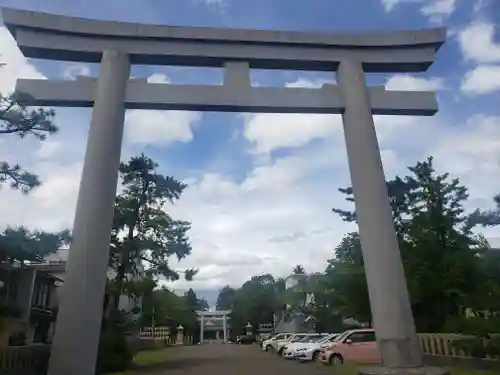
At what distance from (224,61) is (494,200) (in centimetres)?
802

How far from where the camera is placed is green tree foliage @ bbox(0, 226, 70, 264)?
8.35 metres

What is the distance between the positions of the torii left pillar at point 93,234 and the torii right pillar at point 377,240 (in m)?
4.51

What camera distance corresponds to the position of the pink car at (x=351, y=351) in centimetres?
1639

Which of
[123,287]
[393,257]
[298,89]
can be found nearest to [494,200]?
[393,257]

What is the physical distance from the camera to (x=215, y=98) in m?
9.19

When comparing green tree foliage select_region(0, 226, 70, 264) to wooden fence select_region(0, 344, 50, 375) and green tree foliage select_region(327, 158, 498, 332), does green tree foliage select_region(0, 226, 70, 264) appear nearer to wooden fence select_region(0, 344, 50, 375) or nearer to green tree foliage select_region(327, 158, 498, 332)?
wooden fence select_region(0, 344, 50, 375)

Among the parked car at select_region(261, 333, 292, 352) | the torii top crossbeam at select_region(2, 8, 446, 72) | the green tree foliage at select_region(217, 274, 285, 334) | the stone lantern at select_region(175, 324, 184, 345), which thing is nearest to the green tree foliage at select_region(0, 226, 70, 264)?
the torii top crossbeam at select_region(2, 8, 446, 72)

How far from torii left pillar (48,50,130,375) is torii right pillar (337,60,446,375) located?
14.8 ft

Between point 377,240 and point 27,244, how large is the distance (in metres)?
6.40

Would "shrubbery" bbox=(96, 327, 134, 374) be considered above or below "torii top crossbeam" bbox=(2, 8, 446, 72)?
below

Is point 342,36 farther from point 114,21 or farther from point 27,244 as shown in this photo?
point 27,244

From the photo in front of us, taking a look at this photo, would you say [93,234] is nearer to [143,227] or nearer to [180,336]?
[143,227]

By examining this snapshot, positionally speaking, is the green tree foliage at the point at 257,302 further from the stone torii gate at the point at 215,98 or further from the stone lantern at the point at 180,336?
the stone torii gate at the point at 215,98

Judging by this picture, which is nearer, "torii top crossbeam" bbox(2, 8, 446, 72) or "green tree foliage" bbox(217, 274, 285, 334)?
"torii top crossbeam" bbox(2, 8, 446, 72)
